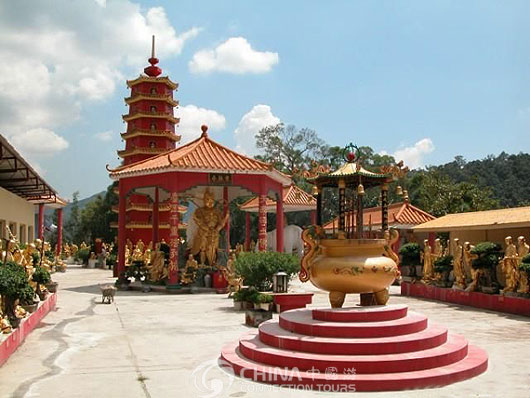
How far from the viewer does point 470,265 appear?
14625 millimetres

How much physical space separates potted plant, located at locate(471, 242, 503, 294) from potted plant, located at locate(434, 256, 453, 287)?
5.38 ft

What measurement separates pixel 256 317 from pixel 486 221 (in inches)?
317

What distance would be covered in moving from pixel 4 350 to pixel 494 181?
2188 inches

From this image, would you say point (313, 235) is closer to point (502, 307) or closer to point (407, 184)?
point (502, 307)

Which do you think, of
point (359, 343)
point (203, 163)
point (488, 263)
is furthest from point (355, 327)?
point (203, 163)

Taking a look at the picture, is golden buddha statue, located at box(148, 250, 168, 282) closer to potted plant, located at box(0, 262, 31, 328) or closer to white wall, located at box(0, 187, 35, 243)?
white wall, located at box(0, 187, 35, 243)

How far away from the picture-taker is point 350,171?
920 centimetres

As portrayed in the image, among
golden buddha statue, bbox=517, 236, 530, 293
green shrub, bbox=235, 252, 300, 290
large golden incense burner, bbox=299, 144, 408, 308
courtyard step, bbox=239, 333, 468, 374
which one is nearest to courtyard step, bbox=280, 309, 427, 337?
courtyard step, bbox=239, 333, 468, 374

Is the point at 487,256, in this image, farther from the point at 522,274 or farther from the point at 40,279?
the point at 40,279

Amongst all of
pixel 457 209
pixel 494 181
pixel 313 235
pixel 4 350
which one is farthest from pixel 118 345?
pixel 494 181

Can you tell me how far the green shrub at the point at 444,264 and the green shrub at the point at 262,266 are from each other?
4.56 m

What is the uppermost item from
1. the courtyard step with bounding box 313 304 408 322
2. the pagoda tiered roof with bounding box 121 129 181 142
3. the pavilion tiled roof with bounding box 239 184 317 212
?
the pagoda tiered roof with bounding box 121 129 181 142

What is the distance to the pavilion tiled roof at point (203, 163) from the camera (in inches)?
755

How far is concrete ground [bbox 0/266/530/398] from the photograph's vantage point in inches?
249
